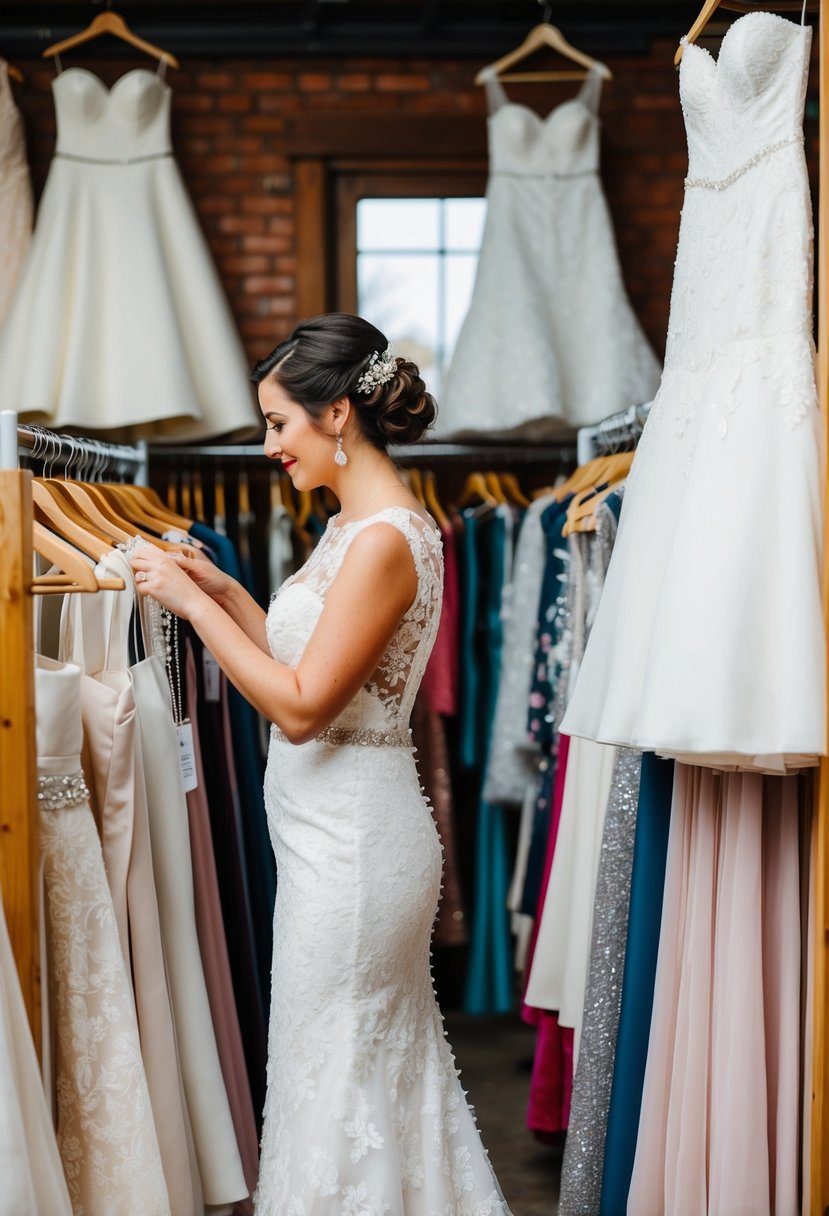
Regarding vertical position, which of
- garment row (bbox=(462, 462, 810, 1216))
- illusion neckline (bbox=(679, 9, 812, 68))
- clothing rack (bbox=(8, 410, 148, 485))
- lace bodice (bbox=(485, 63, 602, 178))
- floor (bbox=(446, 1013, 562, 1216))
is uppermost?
lace bodice (bbox=(485, 63, 602, 178))

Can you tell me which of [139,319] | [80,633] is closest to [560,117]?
[139,319]

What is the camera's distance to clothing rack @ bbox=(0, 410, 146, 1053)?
5.91ft

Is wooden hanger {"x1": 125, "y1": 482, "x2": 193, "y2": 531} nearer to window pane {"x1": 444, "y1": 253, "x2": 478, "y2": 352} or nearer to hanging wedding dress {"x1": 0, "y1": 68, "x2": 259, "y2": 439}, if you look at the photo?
hanging wedding dress {"x1": 0, "y1": 68, "x2": 259, "y2": 439}

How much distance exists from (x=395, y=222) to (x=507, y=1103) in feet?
9.88

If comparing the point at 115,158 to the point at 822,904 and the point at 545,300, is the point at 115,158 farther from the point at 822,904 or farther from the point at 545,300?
the point at 822,904

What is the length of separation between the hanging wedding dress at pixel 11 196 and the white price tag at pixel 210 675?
71.0 inches

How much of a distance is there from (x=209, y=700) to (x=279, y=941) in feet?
2.60

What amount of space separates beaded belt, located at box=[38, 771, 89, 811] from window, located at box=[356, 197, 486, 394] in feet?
10.2

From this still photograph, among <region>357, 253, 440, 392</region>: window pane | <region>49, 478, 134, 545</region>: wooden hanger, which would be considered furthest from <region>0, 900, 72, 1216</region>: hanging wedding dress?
<region>357, 253, 440, 392</region>: window pane

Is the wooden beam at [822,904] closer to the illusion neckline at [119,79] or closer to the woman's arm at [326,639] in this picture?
the woman's arm at [326,639]

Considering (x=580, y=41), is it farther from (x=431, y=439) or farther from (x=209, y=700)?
(x=209, y=700)

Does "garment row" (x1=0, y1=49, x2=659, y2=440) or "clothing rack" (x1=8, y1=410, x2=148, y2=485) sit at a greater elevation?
"garment row" (x1=0, y1=49, x2=659, y2=440)

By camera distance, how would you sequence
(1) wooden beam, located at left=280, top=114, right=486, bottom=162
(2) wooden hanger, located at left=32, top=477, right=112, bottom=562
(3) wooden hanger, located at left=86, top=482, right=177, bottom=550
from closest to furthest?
(2) wooden hanger, located at left=32, top=477, right=112, bottom=562
(3) wooden hanger, located at left=86, top=482, right=177, bottom=550
(1) wooden beam, located at left=280, top=114, right=486, bottom=162

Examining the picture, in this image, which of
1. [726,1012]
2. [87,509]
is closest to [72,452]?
[87,509]
